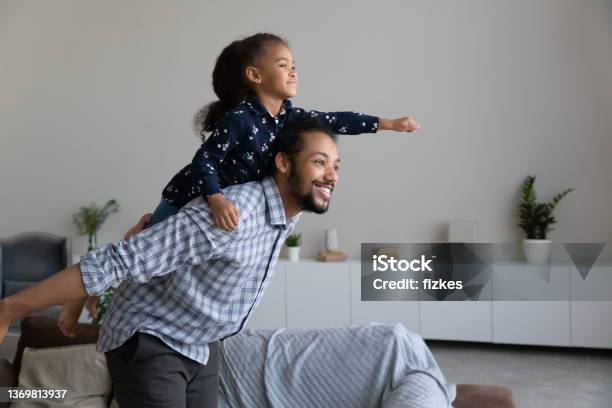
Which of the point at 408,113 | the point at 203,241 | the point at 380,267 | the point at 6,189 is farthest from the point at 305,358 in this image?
the point at 6,189

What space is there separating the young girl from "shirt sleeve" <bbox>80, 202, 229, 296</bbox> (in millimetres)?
169

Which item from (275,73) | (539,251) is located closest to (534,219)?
(539,251)

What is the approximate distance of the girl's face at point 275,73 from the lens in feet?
6.10

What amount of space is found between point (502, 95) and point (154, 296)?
4340mm

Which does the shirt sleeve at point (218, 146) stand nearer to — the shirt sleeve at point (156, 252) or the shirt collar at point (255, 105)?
the shirt collar at point (255, 105)

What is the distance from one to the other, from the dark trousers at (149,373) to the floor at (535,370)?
2.86 m

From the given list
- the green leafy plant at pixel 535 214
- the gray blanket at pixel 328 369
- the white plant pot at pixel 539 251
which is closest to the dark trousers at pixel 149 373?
the gray blanket at pixel 328 369

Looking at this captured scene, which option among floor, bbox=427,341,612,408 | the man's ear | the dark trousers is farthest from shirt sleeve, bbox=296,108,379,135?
floor, bbox=427,341,612,408

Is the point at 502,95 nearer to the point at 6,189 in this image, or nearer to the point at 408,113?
the point at 408,113

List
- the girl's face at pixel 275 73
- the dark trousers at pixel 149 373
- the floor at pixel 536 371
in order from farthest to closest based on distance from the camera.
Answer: the floor at pixel 536 371 → the girl's face at pixel 275 73 → the dark trousers at pixel 149 373

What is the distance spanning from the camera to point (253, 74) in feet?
6.16

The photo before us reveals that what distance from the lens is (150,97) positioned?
6.20 m

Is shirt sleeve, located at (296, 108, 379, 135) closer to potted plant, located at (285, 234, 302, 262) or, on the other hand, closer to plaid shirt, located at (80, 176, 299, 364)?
plaid shirt, located at (80, 176, 299, 364)

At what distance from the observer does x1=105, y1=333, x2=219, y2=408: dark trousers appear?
1513mm
